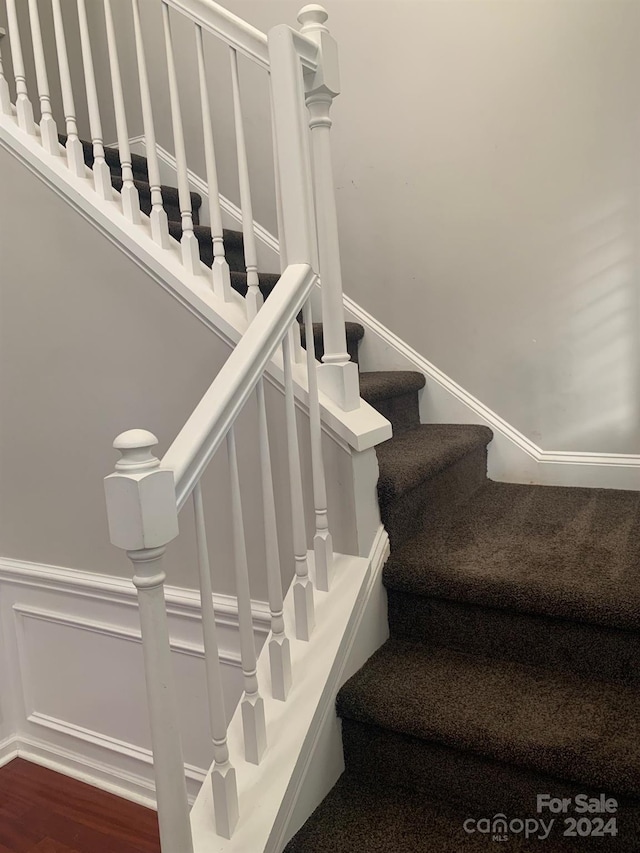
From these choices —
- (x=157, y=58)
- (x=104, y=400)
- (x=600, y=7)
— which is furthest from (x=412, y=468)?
(x=157, y=58)

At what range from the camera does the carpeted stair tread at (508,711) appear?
119 centimetres

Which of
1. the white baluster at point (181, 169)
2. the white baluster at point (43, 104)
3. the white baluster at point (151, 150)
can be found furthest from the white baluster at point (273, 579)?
the white baluster at point (43, 104)

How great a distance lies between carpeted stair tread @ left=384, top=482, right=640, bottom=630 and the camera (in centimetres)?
142

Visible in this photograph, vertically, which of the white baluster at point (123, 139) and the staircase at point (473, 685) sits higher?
the white baluster at point (123, 139)

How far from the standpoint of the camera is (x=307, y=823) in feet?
4.23

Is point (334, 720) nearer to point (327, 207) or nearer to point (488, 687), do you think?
point (488, 687)

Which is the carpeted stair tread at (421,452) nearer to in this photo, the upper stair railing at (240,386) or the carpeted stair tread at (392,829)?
the upper stair railing at (240,386)

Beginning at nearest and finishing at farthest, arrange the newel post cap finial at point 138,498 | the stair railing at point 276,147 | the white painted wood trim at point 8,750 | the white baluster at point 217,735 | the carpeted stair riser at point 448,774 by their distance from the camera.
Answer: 1. the newel post cap finial at point 138,498
2. the white baluster at point 217,735
3. the carpeted stair riser at point 448,774
4. the stair railing at point 276,147
5. the white painted wood trim at point 8,750

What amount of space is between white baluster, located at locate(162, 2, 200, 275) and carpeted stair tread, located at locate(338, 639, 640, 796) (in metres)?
1.13

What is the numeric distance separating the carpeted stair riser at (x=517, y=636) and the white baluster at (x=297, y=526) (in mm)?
275

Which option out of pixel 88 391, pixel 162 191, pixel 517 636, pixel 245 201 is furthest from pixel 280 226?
pixel 162 191

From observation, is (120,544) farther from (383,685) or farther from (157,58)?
(157,58)

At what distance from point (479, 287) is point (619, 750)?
161 centimetres

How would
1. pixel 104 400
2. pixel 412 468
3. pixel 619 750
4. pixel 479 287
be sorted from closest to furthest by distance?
pixel 619 750 → pixel 412 468 → pixel 104 400 → pixel 479 287
